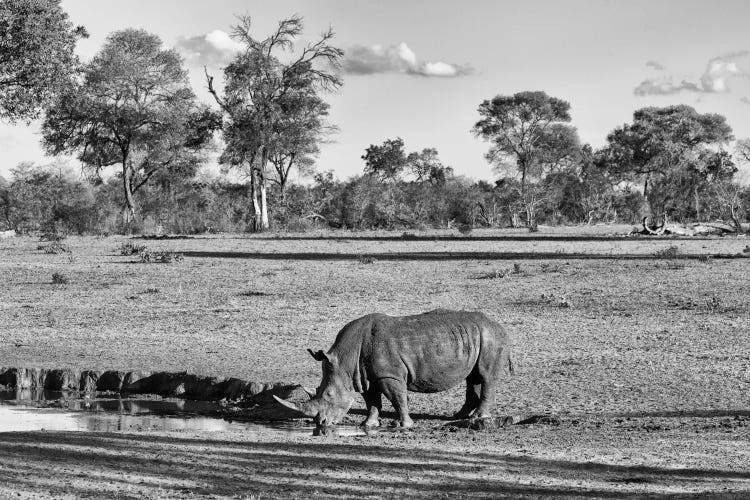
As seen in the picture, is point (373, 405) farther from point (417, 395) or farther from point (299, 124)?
point (299, 124)

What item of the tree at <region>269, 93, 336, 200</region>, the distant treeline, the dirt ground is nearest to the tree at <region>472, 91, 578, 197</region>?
the distant treeline

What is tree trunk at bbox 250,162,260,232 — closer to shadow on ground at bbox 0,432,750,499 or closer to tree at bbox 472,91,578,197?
tree at bbox 472,91,578,197

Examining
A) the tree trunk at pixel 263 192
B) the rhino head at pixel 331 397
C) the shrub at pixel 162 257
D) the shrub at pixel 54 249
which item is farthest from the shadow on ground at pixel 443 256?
the tree trunk at pixel 263 192

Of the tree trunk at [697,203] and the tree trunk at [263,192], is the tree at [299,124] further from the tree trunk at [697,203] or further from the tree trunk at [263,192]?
the tree trunk at [697,203]

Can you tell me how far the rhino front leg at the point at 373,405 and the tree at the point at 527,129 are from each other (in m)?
56.4

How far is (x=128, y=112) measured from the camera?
161 ft

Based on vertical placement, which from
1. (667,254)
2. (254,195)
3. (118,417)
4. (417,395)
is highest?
(254,195)

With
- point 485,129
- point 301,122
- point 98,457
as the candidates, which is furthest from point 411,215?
point 98,457

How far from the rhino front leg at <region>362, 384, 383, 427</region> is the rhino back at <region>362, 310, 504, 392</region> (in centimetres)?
22

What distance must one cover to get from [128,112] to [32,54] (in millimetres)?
20698

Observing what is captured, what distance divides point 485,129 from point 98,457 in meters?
60.0

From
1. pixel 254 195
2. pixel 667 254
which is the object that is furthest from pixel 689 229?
pixel 254 195

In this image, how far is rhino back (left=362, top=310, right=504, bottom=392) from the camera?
30.4ft

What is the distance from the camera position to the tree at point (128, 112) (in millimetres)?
48750
